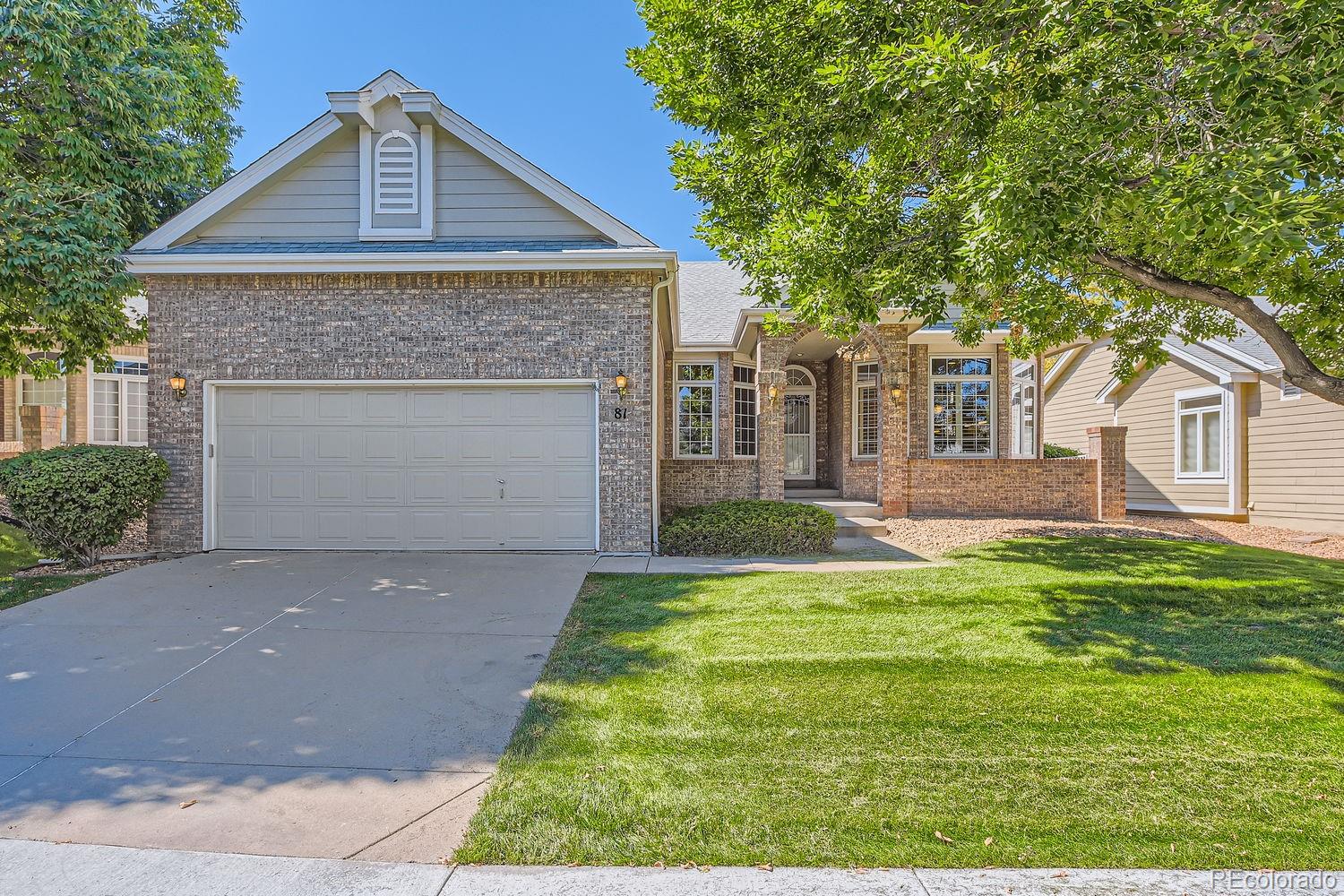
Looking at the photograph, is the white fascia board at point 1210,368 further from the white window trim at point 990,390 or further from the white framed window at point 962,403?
the white framed window at point 962,403

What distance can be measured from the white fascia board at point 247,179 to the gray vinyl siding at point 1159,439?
16.5 m

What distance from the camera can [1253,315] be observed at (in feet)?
19.5

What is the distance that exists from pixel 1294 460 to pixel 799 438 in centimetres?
943

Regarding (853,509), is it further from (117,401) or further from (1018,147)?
(117,401)

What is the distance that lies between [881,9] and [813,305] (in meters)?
2.54

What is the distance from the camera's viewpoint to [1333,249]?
555cm

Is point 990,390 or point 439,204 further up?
point 439,204

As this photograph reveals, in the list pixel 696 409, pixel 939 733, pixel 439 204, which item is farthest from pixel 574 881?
pixel 696 409

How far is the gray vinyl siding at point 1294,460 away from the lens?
1154 centimetres

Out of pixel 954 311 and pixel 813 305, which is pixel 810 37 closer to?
pixel 813 305

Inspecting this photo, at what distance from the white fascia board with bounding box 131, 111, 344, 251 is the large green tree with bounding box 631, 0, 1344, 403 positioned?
186 inches

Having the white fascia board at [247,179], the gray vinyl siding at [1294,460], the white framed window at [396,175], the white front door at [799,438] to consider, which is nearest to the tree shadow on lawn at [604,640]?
the white framed window at [396,175]

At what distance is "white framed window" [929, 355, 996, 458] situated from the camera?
14.2 meters

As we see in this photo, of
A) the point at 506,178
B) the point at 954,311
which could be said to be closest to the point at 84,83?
the point at 506,178
